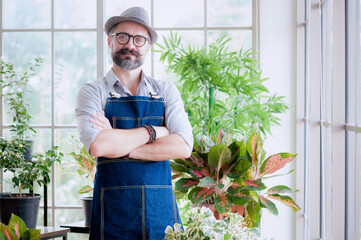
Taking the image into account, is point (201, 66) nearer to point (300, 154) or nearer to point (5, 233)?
point (300, 154)

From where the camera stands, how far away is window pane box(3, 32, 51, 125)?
14.5ft

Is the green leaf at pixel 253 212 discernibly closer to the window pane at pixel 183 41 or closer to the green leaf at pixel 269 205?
the green leaf at pixel 269 205

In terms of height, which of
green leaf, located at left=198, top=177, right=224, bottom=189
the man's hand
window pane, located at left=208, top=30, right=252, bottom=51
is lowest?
green leaf, located at left=198, top=177, right=224, bottom=189

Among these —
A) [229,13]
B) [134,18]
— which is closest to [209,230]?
[134,18]

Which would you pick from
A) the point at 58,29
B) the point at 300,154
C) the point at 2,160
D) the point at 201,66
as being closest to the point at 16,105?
the point at 2,160

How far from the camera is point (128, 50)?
7.88 feet

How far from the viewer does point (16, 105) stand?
397 cm

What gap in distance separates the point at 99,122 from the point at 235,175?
→ 1117mm

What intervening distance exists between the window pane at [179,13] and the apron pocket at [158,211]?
2300 millimetres

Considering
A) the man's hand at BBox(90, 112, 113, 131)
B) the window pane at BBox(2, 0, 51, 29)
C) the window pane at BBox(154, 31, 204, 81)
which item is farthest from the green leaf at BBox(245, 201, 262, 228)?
the window pane at BBox(2, 0, 51, 29)

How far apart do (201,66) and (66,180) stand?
1.69 metres

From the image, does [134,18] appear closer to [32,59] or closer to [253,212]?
[253,212]

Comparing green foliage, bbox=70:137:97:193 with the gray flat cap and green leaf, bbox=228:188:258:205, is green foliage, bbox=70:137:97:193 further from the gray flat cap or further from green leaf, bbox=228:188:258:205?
the gray flat cap

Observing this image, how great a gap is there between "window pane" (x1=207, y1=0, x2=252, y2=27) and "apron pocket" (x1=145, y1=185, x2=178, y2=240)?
7.67 ft
